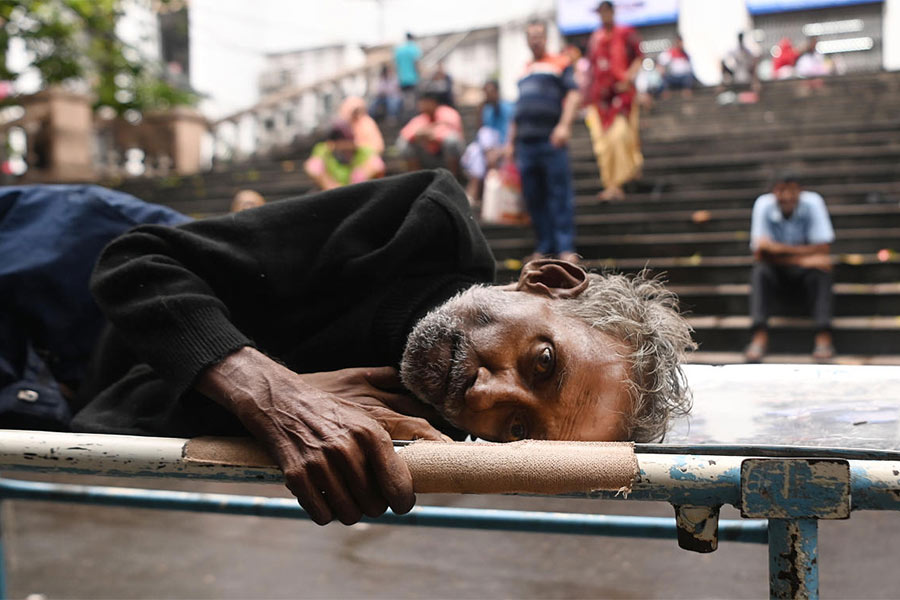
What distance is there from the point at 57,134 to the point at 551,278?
11450 millimetres

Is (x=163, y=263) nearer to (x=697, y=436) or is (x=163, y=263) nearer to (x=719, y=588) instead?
(x=697, y=436)

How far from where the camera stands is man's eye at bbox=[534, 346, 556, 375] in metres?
1.59

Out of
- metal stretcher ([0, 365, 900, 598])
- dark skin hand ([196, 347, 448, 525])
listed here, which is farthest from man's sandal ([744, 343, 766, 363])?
dark skin hand ([196, 347, 448, 525])

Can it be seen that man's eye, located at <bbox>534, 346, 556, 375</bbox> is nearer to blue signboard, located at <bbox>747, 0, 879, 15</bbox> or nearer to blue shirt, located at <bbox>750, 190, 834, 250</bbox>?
blue shirt, located at <bbox>750, 190, 834, 250</bbox>

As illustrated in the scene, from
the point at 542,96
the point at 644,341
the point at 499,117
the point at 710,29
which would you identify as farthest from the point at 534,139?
the point at 710,29

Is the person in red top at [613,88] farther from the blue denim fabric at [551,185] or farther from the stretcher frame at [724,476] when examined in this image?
the stretcher frame at [724,476]

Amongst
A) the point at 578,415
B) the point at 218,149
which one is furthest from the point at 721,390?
the point at 218,149

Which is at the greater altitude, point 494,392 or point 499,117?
point 499,117

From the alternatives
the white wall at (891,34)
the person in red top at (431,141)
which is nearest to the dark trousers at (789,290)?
the person in red top at (431,141)

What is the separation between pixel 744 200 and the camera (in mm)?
7797

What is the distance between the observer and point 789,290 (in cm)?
596

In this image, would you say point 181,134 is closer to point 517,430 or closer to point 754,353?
point 754,353

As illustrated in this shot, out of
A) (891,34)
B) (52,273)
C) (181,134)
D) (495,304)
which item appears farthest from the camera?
(891,34)

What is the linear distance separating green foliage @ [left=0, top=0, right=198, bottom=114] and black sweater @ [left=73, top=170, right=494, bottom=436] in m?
10.5
